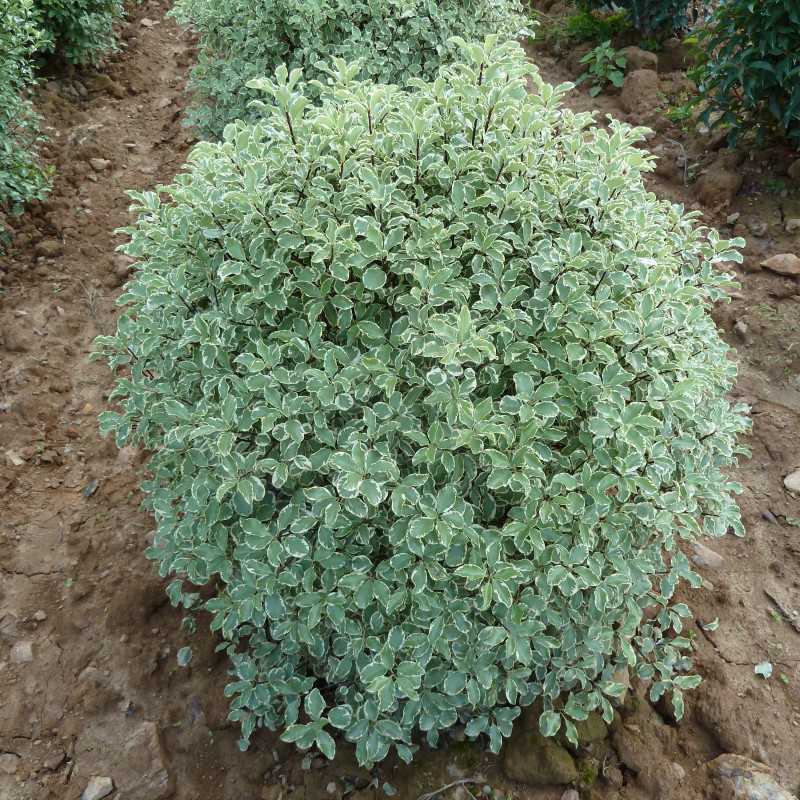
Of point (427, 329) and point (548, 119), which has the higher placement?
point (548, 119)

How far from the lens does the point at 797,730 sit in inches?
97.8

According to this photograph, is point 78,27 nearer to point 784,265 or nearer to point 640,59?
point 640,59

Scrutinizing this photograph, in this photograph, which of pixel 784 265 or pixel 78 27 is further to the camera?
pixel 78 27

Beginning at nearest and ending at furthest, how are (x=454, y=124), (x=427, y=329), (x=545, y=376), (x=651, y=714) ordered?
(x=427, y=329) → (x=545, y=376) → (x=454, y=124) → (x=651, y=714)

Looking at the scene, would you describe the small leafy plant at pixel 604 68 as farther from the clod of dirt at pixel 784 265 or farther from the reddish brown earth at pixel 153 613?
the clod of dirt at pixel 784 265

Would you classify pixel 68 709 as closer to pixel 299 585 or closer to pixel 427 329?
pixel 299 585

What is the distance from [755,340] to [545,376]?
2335mm

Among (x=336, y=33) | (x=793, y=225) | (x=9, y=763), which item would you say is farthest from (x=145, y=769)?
(x=793, y=225)

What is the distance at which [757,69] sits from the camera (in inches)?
172

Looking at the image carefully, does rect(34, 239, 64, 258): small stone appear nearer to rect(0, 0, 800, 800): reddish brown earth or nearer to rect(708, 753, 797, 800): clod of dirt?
rect(0, 0, 800, 800): reddish brown earth

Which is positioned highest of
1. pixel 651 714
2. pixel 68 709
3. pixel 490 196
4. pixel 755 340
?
pixel 490 196

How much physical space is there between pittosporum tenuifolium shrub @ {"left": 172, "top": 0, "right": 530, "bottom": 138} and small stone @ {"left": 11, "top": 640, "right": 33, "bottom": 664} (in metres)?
3.24

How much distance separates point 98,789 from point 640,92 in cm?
578

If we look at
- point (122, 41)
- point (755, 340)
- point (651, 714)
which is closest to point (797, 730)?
point (651, 714)
